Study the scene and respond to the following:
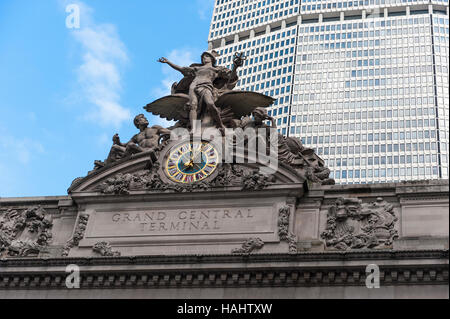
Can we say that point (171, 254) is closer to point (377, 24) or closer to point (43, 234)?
point (43, 234)

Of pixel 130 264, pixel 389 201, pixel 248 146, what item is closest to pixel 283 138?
pixel 248 146

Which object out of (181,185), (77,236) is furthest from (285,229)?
(77,236)

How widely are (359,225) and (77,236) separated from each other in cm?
1079

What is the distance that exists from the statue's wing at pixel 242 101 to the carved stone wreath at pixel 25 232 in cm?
884

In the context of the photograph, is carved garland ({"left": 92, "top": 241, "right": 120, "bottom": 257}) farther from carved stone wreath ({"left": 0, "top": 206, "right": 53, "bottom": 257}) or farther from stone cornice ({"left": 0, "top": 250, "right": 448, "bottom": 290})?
carved stone wreath ({"left": 0, "top": 206, "right": 53, "bottom": 257})

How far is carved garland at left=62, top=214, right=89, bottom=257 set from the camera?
104 feet

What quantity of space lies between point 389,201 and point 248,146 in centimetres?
608

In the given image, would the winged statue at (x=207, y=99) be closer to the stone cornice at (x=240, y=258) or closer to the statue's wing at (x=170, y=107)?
the statue's wing at (x=170, y=107)

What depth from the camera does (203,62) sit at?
3697 cm

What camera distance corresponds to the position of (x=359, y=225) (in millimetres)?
29344

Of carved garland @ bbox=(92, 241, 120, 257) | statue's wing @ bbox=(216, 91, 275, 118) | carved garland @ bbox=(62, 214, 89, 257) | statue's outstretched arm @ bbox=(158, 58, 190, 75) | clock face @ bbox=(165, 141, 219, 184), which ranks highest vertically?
statue's outstretched arm @ bbox=(158, 58, 190, 75)

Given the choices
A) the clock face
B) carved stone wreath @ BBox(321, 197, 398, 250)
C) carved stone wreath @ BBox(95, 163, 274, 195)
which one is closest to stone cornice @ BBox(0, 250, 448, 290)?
carved stone wreath @ BBox(321, 197, 398, 250)

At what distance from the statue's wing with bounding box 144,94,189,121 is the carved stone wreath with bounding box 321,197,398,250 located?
9317 mm

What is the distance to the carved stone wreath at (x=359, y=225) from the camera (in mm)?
28562
